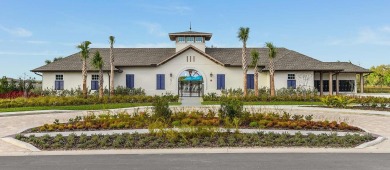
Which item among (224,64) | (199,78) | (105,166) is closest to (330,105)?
(224,64)

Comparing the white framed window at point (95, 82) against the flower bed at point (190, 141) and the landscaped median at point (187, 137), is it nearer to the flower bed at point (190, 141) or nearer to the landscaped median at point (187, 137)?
the landscaped median at point (187, 137)

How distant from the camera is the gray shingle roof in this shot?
3531cm

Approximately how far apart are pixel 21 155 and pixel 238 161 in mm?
5494

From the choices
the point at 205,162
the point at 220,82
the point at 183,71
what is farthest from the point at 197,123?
the point at 183,71

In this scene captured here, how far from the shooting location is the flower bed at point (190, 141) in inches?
397

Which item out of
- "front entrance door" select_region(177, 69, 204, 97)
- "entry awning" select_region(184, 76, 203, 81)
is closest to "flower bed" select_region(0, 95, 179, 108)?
"front entrance door" select_region(177, 69, 204, 97)

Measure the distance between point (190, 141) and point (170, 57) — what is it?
2496cm

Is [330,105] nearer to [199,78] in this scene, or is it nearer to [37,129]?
[199,78]

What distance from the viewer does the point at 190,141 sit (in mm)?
10523

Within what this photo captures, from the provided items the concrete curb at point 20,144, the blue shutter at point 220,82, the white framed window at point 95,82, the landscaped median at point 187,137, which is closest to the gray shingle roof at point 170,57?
the white framed window at point 95,82

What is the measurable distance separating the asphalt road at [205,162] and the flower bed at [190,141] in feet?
3.78

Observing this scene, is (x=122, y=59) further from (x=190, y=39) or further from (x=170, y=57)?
(x=190, y=39)

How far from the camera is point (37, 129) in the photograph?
1338 centimetres

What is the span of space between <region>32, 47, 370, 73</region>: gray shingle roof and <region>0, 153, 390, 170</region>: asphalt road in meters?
26.3
